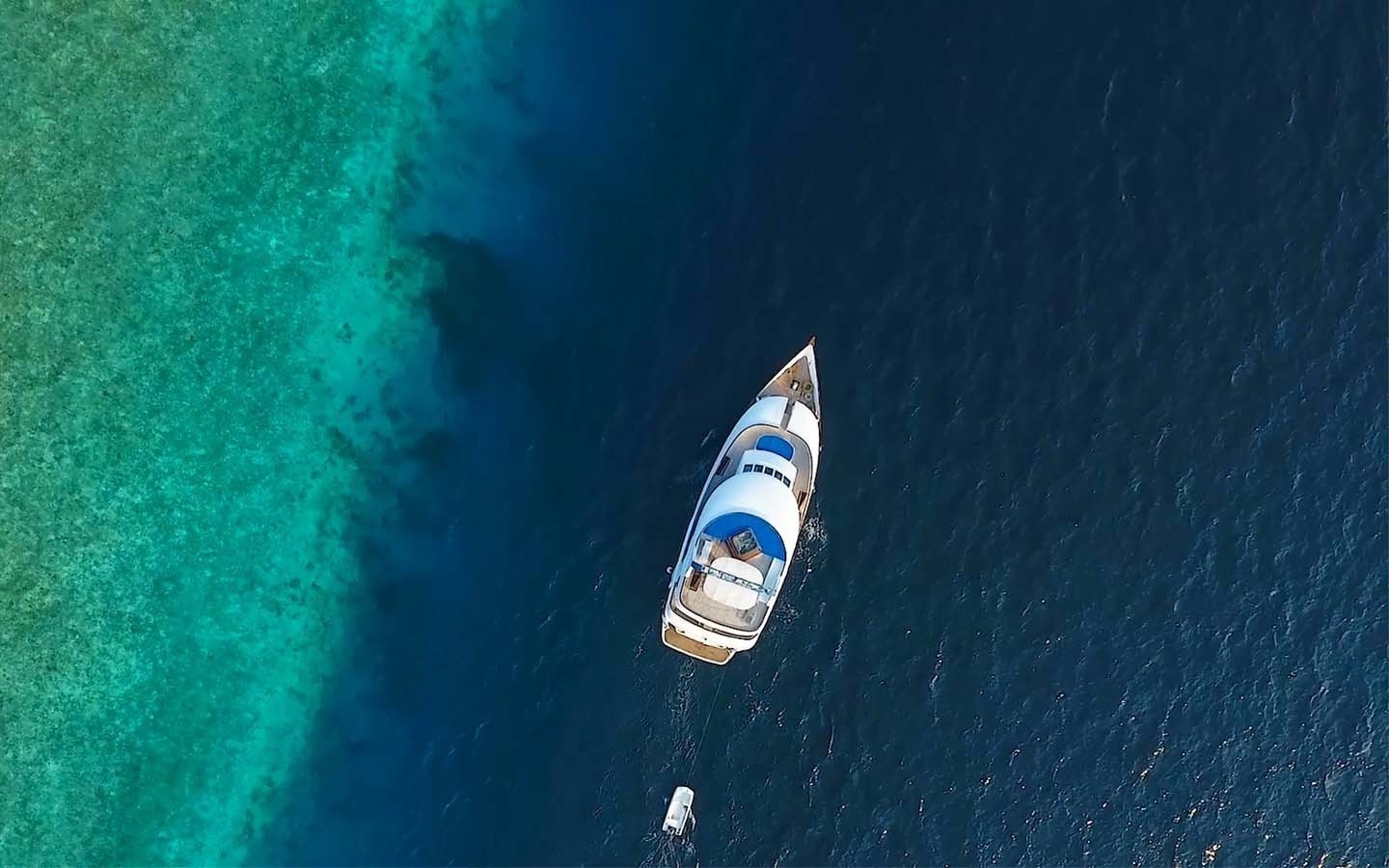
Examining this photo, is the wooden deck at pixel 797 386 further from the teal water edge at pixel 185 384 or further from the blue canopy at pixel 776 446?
the teal water edge at pixel 185 384

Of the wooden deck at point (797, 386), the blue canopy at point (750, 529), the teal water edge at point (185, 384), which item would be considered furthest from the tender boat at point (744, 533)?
the teal water edge at point (185, 384)

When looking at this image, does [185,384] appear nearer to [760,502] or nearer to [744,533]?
[744,533]

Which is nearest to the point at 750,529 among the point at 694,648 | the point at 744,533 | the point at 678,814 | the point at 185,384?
the point at 744,533

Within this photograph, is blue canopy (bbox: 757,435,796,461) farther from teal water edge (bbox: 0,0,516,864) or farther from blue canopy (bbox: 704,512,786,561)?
teal water edge (bbox: 0,0,516,864)

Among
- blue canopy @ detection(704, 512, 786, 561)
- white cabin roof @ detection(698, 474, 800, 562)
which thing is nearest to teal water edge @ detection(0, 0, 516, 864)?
white cabin roof @ detection(698, 474, 800, 562)

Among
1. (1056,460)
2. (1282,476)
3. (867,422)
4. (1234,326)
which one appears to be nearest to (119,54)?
(867,422)

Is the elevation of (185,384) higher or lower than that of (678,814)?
higher

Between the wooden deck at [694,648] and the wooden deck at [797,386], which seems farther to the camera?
the wooden deck at [797,386]
